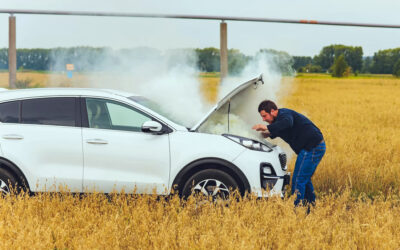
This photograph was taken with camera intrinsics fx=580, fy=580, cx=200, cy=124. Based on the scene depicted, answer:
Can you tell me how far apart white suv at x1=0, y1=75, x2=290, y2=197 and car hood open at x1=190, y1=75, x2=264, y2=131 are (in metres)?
0.04

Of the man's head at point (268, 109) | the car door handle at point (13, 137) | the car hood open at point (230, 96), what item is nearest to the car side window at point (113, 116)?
the car hood open at point (230, 96)

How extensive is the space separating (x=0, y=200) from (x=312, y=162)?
3726 millimetres

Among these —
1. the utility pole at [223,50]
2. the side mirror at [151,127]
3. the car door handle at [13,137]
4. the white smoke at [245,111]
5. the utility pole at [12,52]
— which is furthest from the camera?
the utility pole at [12,52]

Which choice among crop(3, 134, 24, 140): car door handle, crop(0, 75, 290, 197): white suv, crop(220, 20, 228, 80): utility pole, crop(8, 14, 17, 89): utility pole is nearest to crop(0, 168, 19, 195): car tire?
crop(0, 75, 290, 197): white suv

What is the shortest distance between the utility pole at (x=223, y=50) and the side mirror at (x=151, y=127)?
5727 mm

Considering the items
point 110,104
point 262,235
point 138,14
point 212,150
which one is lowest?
point 262,235

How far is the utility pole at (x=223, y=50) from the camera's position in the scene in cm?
1207

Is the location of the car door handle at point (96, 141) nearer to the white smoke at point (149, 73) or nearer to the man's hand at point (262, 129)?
the man's hand at point (262, 129)

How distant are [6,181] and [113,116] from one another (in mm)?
1482

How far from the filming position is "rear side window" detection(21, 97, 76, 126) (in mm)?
7043

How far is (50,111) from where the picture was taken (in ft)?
23.3

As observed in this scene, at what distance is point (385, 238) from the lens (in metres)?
5.00

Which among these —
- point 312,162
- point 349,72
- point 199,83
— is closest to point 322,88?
point 349,72

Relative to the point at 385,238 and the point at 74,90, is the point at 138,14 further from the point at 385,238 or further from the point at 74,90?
the point at 385,238
